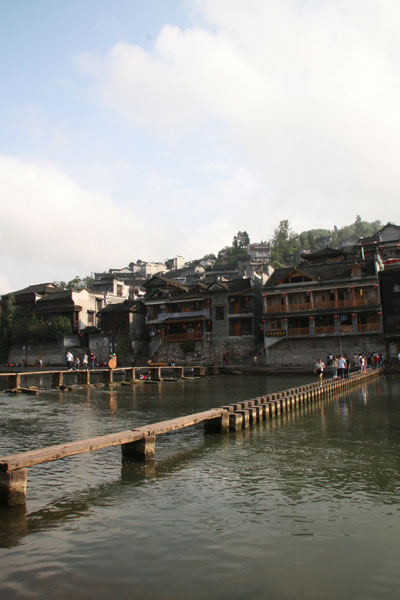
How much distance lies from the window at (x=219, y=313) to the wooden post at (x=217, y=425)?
1748 inches

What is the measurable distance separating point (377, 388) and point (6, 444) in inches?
1002

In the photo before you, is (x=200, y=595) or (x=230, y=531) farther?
(x=230, y=531)

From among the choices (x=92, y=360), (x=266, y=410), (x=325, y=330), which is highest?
(x=325, y=330)

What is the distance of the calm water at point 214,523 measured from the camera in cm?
580

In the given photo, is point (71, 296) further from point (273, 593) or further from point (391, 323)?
point (273, 593)

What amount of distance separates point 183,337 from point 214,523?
54807 mm

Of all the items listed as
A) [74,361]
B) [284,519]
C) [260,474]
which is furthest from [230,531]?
[74,361]

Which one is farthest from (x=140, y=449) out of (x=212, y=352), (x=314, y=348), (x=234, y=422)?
(x=212, y=352)

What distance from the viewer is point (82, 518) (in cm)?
801

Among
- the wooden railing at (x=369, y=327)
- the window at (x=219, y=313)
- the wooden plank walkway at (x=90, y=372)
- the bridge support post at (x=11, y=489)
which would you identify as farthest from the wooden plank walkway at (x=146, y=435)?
the window at (x=219, y=313)

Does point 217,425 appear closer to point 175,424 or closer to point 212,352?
point 175,424

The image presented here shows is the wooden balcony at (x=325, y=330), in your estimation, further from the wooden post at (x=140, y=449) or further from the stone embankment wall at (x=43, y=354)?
the wooden post at (x=140, y=449)

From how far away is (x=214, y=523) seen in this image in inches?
302

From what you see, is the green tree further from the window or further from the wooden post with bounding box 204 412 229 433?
the wooden post with bounding box 204 412 229 433
